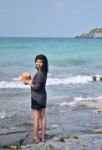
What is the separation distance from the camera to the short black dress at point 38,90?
323 inches

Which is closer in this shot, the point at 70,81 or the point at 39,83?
the point at 39,83

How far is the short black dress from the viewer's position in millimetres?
8211

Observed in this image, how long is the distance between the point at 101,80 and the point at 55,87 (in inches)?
176

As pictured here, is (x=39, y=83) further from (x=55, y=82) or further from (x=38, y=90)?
(x=55, y=82)

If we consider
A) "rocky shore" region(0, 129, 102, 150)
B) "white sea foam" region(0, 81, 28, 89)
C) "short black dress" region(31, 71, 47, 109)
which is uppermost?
"white sea foam" region(0, 81, 28, 89)

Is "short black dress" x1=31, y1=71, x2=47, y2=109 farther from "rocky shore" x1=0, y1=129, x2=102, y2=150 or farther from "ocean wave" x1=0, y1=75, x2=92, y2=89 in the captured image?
"ocean wave" x1=0, y1=75, x2=92, y2=89

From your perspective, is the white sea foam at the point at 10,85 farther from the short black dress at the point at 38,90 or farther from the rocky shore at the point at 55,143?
the short black dress at the point at 38,90

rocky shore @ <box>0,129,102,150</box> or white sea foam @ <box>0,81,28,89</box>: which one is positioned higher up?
white sea foam @ <box>0,81,28,89</box>

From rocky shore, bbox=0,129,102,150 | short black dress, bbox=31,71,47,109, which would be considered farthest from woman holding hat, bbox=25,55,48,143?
rocky shore, bbox=0,129,102,150

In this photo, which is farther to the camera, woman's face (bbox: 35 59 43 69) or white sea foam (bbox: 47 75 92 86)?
white sea foam (bbox: 47 75 92 86)

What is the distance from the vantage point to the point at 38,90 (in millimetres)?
8281

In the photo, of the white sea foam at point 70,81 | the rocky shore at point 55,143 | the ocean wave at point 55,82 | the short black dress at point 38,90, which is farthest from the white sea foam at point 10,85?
the short black dress at point 38,90

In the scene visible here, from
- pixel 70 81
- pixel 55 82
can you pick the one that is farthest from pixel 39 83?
pixel 70 81

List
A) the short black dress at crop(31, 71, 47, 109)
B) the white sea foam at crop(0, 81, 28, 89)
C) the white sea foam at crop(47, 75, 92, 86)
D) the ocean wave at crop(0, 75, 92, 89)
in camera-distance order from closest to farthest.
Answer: the short black dress at crop(31, 71, 47, 109)
the white sea foam at crop(0, 81, 28, 89)
the ocean wave at crop(0, 75, 92, 89)
the white sea foam at crop(47, 75, 92, 86)
